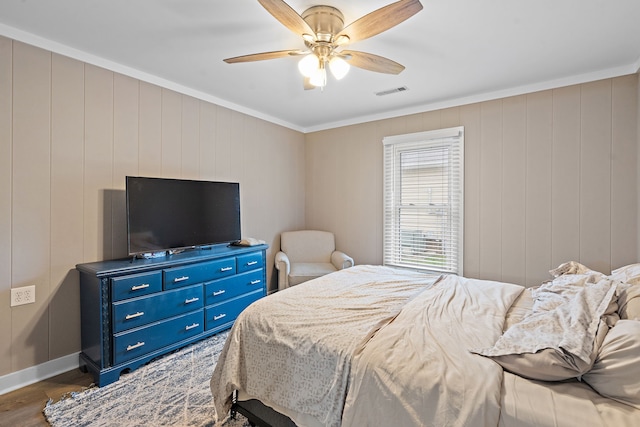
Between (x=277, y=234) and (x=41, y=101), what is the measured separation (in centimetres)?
288

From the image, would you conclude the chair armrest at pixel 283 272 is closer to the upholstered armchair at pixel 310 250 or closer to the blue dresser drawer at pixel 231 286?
the upholstered armchair at pixel 310 250

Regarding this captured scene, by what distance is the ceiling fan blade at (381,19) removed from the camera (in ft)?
5.15

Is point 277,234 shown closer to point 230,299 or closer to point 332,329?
point 230,299

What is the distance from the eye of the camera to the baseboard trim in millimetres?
2238

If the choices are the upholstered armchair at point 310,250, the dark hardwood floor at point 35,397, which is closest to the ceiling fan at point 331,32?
the upholstered armchair at point 310,250

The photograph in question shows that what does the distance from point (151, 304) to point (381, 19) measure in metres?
2.66

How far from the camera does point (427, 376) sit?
1228 mm

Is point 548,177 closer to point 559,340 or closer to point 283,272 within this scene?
point 559,340

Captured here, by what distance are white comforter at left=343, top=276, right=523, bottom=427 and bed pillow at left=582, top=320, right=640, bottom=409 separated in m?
0.31

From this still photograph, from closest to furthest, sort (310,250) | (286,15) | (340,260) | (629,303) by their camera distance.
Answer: (629,303) < (286,15) < (340,260) < (310,250)

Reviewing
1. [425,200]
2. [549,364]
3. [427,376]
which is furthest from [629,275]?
[425,200]

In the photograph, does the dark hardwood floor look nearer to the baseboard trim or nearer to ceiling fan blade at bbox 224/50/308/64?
the baseboard trim

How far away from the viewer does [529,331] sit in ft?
4.51

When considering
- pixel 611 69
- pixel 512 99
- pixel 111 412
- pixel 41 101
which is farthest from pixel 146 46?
pixel 611 69
